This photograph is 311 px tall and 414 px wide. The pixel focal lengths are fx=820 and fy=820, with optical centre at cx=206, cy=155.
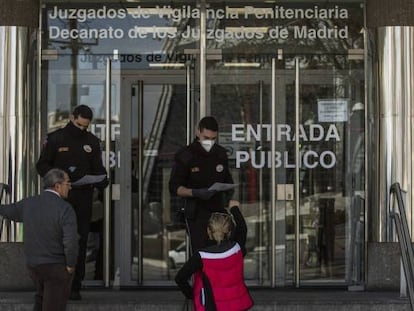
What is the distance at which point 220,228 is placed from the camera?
6008mm

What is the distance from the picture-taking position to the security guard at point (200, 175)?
7.31 m

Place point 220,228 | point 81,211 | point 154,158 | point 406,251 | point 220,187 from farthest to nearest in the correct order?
point 154,158 < point 81,211 < point 406,251 < point 220,187 < point 220,228

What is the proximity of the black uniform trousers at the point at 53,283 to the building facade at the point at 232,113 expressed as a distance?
9.72 ft

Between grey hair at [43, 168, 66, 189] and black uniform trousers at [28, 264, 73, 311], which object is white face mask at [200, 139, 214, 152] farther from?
black uniform trousers at [28, 264, 73, 311]

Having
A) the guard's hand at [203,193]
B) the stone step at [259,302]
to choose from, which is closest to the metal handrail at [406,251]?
the stone step at [259,302]

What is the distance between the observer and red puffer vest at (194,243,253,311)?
5.82m

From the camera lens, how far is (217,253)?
19.4 feet

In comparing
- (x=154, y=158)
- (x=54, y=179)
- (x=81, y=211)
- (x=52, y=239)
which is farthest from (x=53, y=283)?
(x=154, y=158)

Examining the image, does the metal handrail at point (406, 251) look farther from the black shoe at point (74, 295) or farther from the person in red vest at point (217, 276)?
the black shoe at point (74, 295)

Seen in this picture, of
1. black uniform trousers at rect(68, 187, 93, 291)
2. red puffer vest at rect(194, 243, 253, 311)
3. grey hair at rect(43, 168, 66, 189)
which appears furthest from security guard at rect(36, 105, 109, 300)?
red puffer vest at rect(194, 243, 253, 311)

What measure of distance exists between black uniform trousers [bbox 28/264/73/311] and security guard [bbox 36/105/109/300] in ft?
4.52

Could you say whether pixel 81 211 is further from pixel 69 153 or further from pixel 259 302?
pixel 259 302

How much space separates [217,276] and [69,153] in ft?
8.58

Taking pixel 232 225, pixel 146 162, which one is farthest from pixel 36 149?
pixel 232 225
